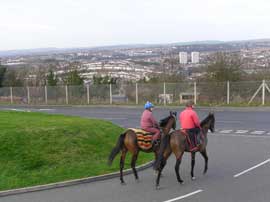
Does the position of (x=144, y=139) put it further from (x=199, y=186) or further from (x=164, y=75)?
(x=164, y=75)

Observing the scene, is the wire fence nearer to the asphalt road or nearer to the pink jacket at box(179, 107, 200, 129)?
the asphalt road

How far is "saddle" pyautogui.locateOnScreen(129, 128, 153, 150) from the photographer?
40.1 feet

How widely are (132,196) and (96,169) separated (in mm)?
2930

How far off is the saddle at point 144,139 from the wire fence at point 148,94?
82.4 feet

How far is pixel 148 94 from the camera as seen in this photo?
138 ft

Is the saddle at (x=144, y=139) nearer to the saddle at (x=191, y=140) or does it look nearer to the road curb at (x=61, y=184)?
the saddle at (x=191, y=140)

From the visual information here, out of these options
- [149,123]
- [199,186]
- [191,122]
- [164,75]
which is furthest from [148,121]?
[164,75]

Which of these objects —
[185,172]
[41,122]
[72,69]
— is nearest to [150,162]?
[185,172]

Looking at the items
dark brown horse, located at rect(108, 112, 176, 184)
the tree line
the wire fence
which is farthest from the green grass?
the tree line

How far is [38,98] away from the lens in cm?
4994

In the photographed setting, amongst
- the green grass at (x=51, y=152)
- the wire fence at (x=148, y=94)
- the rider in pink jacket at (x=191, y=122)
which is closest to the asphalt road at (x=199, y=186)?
the green grass at (x=51, y=152)

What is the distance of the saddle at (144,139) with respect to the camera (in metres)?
12.2

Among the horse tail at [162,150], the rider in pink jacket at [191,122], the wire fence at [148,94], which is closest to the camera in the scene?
the horse tail at [162,150]

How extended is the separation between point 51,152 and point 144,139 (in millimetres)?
4038
